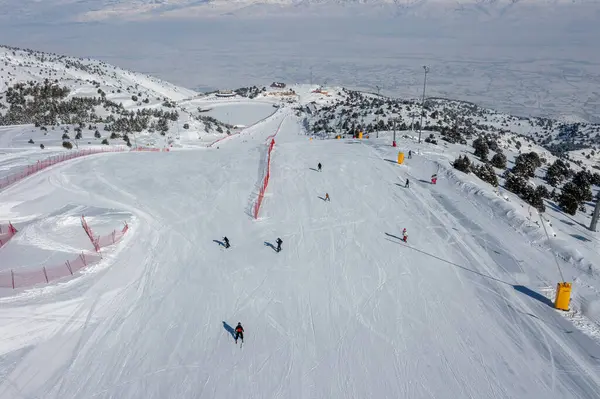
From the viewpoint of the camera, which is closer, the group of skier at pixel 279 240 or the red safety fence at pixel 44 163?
the group of skier at pixel 279 240

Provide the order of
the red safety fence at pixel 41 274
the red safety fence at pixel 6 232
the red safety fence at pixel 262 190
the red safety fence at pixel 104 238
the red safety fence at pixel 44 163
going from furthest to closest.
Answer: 1. the red safety fence at pixel 44 163
2. the red safety fence at pixel 262 190
3. the red safety fence at pixel 6 232
4. the red safety fence at pixel 104 238
5. the red safety fence at pixel 41 274

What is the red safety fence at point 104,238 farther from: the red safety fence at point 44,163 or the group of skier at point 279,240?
the red safety fence at point 44,163

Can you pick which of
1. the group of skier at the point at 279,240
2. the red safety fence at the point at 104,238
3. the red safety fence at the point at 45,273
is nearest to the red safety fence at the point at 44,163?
the red safety fence at the point at 104,238

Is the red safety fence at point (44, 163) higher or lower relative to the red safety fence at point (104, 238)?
higher

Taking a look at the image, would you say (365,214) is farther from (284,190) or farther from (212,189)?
(212,189)

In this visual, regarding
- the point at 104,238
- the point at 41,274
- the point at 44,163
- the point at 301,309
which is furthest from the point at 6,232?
the point at 301,309

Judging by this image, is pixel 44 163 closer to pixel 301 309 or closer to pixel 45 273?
pixel 45 273
